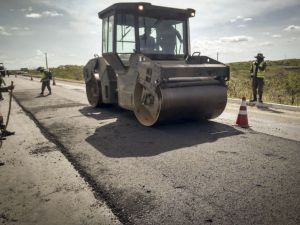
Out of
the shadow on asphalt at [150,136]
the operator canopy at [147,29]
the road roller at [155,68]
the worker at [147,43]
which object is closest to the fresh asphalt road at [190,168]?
the shadow on asphalt at [150,136]

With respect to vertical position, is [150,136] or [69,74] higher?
[69,74]

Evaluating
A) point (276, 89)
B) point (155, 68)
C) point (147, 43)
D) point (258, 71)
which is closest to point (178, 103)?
point (155, 68)

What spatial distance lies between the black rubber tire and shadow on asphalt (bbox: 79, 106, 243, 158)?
239 cm

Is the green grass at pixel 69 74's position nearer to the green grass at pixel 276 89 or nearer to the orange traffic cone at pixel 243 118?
the green grass at pixel 276 89

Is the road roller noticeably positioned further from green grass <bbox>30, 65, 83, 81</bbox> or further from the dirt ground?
green grass <bbox>30, 65, 83, 81</bbox>

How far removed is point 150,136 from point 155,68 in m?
1.43

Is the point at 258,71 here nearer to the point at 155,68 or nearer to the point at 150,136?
the point at 155,68

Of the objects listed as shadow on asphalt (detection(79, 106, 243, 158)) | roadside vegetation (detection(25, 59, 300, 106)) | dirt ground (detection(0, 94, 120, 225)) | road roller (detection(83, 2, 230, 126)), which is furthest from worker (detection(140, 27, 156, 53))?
roadside vegetation (detection(25, 59, 300, 106))

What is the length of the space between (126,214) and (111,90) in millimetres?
6133

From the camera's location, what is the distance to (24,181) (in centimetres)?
405

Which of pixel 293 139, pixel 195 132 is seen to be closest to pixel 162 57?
pixel 195 132

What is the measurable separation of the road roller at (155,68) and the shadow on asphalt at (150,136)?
0.27 metres

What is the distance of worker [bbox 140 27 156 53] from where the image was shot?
805 cm

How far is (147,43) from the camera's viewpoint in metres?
8.07
